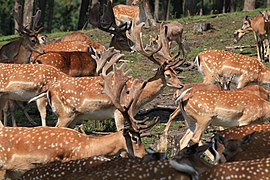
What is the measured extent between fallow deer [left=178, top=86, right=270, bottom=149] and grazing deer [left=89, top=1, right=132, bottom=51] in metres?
3.75

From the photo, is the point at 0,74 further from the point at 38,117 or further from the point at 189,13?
the point at 189,13

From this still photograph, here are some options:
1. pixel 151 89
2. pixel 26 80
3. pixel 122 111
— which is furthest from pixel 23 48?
pixel 122 111

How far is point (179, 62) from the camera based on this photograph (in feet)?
36.0

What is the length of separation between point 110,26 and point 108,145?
657 cm

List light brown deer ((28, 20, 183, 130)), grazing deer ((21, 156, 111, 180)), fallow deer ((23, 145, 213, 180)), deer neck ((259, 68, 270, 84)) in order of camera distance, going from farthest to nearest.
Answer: deer neck ((259, 68, 270, 84))
light brown deer ((28, 20, 183, 130))
grazing deer ((21, 156, 111, 180))
fallow deer ((23, 145, 213, 180))

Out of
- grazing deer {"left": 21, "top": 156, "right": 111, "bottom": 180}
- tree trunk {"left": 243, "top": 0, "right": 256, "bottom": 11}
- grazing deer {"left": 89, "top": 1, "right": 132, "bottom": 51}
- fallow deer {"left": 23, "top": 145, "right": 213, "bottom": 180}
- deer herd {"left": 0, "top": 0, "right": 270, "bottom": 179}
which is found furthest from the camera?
tree trunk {"left": 243, "top": 0, "right": 256, "bottom": 11}

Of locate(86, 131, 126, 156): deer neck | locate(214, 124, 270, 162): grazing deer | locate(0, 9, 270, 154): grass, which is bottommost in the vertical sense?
locate(0, 9, 270, 154): grass

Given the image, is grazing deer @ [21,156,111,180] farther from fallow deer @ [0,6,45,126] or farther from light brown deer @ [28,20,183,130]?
fallow deer @ [0,6,45,126]

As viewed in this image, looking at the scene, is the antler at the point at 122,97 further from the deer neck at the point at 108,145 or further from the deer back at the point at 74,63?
the deer back at the point at 74,63

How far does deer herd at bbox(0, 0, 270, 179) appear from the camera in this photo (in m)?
6.18

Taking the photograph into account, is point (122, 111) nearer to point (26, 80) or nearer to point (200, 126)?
point (200, 126)

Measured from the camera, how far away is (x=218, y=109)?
9891 mm

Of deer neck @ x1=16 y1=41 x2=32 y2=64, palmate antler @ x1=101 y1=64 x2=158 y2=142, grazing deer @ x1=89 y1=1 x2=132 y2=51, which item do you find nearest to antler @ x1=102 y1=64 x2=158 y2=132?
palmate antler @ x1=101 y1=64 x2=158 y2=142

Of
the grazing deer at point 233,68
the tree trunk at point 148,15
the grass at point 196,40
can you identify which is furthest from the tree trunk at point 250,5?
the grazing deer at point 233,68
